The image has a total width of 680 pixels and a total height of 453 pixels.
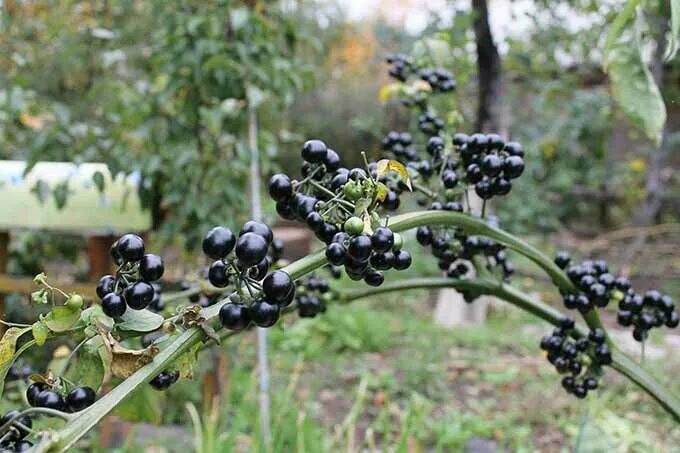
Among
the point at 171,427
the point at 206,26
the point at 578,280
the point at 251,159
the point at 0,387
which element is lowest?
the point at 171,427

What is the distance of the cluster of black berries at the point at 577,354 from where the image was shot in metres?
0.92

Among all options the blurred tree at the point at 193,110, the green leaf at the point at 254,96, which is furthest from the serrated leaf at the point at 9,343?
the green leaf at the point at 254,96

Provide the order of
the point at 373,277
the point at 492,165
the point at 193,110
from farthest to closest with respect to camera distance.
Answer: the point at 193,110, the point at 492,165, the point at 373,277

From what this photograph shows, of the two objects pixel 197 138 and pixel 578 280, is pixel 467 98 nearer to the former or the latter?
pixel 197 138

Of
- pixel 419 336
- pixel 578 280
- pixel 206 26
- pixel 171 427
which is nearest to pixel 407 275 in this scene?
pixel 419 336

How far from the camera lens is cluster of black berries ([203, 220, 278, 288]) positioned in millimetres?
507

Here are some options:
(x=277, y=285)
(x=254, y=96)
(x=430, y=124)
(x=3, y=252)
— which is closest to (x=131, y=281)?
(x=277, y=285)

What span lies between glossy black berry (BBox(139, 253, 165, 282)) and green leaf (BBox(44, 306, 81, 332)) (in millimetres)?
60

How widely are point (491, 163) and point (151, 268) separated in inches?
16.1

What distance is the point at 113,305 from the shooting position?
516 millimetres

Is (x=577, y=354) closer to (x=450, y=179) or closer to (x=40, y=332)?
(x=450, y=179)

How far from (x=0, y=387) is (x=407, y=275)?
4.86 metres

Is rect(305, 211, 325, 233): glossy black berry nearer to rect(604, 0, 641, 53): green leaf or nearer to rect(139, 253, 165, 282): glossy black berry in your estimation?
rect(139, 253, 165, 282): glossy black berry

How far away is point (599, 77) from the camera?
18.8 ft
